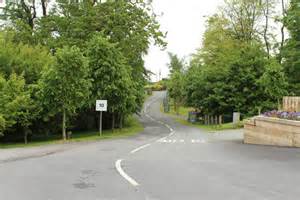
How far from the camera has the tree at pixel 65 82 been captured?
25.8 meters

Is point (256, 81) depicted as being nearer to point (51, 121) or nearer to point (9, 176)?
point (51, 121)

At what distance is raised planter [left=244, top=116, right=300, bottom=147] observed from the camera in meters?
18.2

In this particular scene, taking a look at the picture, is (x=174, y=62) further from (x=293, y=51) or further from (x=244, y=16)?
(x=293, y=51)

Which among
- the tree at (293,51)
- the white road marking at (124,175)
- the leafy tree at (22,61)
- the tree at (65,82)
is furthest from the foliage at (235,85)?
the white road marking at (124,175)

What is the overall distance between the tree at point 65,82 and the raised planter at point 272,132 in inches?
410

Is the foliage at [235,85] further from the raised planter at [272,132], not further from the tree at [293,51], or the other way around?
the raised planter at [272,132]

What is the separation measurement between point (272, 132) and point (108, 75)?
56.6ft

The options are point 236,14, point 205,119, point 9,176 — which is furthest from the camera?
point 236,14

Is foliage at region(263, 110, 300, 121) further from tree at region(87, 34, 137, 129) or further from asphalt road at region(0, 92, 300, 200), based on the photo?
tree at region(87, 34, 137, 129)

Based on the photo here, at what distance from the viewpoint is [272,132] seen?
65.1 ft

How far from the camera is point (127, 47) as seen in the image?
135 feet

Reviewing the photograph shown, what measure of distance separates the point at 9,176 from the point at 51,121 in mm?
22551

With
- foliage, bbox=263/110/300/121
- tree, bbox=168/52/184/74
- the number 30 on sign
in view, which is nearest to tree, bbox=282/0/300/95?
the number 30 on sign

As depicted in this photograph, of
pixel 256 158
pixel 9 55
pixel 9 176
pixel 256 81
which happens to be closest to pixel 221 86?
pixel 256 81
